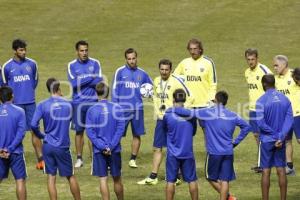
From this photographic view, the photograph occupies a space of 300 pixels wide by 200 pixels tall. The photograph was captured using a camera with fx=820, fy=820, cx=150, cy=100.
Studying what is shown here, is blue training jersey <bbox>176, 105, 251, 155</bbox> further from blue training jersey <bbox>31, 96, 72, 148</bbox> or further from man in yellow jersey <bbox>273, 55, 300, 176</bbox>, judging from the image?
man in yellow jersey <bbox>273, 55, 300, 176</bbox>

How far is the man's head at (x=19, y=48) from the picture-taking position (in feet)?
60.4

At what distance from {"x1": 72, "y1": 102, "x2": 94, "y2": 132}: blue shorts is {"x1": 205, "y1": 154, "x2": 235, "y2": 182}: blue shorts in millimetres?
4789

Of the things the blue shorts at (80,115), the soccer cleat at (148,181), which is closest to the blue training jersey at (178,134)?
the soccer cleat at (148,181)

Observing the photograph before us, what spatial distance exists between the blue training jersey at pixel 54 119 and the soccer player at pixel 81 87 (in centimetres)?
371

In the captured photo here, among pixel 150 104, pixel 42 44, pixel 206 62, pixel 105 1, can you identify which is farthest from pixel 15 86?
pixel 105 1

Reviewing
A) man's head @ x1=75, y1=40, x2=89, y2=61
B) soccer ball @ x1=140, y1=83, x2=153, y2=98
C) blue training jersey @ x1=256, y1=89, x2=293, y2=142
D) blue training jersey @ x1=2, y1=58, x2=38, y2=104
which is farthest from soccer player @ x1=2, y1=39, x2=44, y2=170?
blue training jersey @ x1=256, y1=89, x2=293, y2=142

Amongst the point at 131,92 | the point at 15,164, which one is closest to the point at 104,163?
the point at 15,164

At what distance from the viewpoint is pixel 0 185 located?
56.4 ft

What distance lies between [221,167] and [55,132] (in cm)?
308

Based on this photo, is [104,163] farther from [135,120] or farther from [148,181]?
[135,120]

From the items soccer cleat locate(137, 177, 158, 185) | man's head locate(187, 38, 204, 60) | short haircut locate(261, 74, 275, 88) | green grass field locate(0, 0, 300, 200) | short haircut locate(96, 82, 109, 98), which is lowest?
soccer cleat locate(137, 177, 158, 185)

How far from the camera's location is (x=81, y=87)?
743 inches

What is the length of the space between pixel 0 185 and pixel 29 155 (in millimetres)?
2838

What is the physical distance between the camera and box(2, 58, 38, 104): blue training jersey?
18750 millimetres
